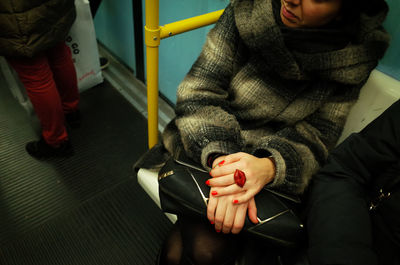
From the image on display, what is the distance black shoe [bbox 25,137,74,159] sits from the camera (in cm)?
157

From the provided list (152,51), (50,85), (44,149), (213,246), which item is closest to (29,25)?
(50,85)

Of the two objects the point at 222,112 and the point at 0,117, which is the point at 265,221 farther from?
the point at 0,117

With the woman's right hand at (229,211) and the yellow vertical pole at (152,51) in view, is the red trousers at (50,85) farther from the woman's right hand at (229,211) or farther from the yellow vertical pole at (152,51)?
the woman's right hand at (229,211)

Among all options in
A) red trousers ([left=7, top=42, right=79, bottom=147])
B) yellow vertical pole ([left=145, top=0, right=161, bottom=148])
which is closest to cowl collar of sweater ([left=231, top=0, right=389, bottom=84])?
yellow vertical pole ([left=145, top=0, right=161, bottom=148])

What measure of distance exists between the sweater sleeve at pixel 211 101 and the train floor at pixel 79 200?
74 cm

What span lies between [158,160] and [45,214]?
801 mm

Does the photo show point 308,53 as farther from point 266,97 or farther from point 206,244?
point 206,244

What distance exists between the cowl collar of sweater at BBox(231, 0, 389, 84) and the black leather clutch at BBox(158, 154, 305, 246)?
358mm

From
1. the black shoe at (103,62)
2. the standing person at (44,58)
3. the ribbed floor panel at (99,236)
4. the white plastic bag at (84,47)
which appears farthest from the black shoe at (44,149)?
the black shoe at (103,62)

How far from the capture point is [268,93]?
0.86 meters

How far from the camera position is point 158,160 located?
949 millimetres

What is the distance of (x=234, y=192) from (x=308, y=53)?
0.43 meters

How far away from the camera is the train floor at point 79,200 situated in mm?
1240

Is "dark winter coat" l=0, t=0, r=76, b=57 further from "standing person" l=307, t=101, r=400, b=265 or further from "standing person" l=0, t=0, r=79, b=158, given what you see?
"standing person" l=307, t=101, r=400, b=265
